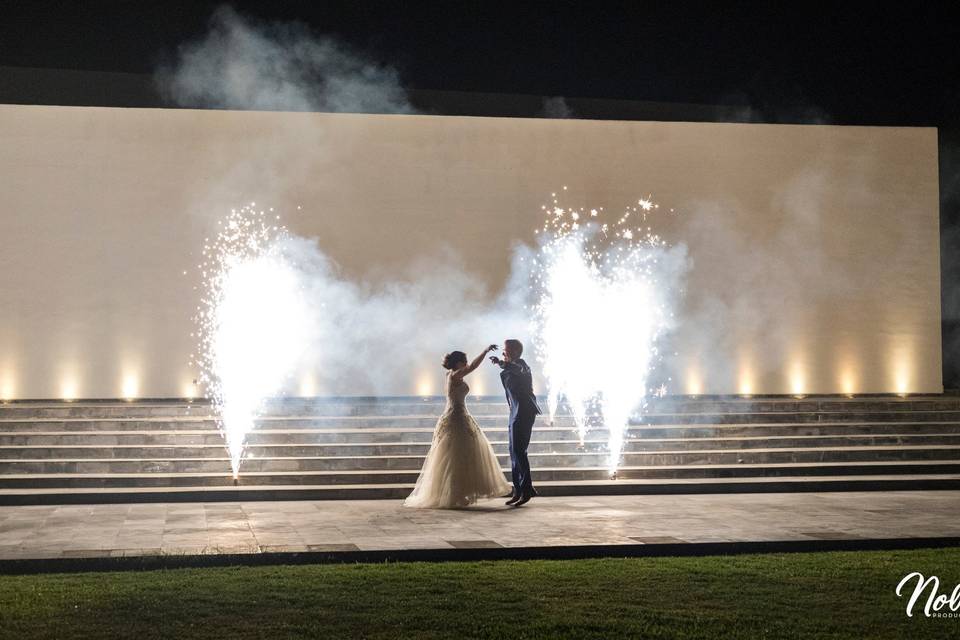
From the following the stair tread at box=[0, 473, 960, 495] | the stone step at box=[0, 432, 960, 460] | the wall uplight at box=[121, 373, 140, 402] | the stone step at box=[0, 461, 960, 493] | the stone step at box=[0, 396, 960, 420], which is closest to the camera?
the stair tread at box=[0, 473, 960, 495]

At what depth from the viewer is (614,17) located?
16578mm

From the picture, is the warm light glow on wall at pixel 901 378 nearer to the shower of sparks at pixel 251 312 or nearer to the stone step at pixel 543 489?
the stone step at pixel 543 489

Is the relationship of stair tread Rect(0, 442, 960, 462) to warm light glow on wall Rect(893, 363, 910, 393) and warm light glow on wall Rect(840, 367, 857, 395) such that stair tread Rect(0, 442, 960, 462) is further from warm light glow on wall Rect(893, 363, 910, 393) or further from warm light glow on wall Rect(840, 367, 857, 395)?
warm light glow on wall Rect(893, 363, 910, 393)

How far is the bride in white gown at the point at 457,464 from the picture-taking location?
33.7 feet

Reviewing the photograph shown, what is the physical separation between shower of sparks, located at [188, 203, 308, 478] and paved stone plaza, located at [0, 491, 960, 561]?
582 cm

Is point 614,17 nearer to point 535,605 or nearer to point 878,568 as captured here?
point 878,568

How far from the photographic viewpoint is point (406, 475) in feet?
40.1

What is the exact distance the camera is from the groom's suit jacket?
34.9 ft

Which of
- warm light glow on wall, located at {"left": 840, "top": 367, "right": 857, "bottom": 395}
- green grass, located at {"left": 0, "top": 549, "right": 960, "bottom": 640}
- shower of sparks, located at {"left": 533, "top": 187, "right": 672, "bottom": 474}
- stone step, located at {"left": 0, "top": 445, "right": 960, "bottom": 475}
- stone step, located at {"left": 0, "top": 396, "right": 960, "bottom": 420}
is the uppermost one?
shower of sparks, located at {"left": 533, "top": 187, "right": 672, "bottom": 474}

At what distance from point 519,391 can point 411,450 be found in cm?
294

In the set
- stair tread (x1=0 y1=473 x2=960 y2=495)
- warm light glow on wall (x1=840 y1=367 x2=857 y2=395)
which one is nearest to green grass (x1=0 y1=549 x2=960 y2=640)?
stair tread (x1=0 y1=473 x2=960 y2=495)

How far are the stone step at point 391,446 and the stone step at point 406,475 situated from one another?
2.03ft

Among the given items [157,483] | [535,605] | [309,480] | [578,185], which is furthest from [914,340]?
[535,605]

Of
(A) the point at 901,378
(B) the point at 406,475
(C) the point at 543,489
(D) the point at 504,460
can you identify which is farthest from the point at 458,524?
(A) the point at 901,378
